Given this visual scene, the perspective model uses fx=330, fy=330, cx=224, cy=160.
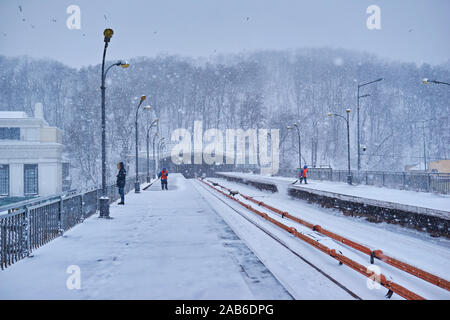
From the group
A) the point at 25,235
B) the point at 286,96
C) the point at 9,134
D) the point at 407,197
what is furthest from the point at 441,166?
the point at 286,96

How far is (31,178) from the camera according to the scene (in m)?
38.5

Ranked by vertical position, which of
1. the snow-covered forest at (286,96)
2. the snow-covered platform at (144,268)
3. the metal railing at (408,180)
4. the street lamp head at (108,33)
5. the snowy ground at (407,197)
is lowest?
the snow-covered platform at (144,268)

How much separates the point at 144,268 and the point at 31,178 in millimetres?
38621

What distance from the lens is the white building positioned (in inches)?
1474

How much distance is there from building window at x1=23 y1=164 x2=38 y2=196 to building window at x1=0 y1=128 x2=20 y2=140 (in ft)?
12.7

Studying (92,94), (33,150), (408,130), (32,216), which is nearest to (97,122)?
(92,94)

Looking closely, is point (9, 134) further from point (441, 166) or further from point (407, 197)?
point (441, 166)

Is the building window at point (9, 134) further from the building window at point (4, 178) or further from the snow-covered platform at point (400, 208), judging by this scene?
the snow-covered platform at point (400, 208)

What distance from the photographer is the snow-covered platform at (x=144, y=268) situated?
5020 mm

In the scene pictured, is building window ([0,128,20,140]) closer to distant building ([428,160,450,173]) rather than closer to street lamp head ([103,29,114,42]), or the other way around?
street lamp head ([103,29,114,42])

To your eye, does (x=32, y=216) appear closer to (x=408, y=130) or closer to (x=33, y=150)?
(x=33, y=150)

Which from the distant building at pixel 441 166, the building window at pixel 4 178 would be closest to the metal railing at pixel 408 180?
the distant building at pixel 441 166

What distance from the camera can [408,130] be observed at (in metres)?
102

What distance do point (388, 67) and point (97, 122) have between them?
98449mm
